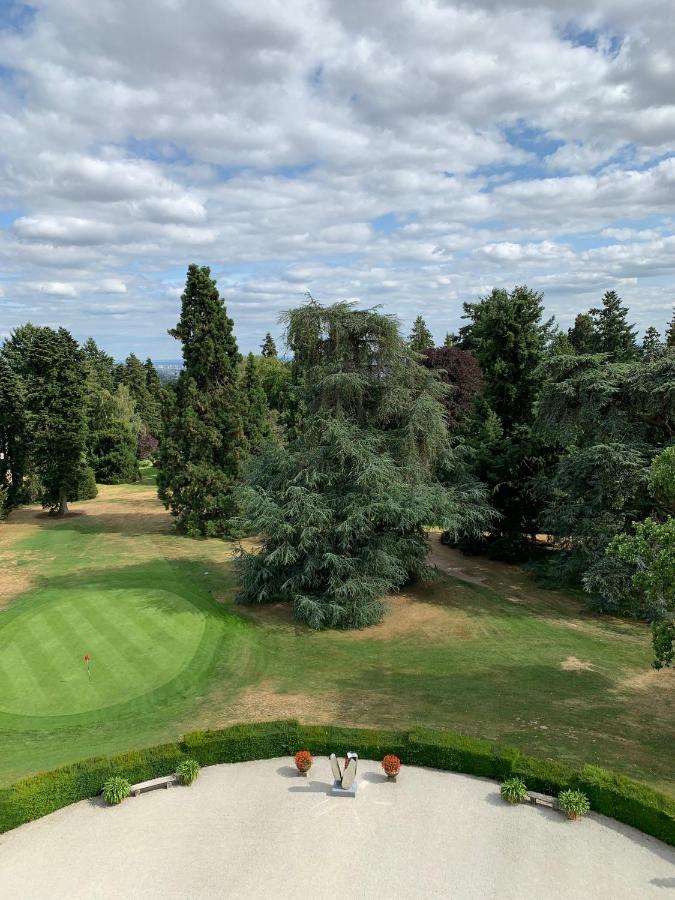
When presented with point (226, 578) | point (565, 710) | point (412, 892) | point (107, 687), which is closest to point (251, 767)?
point (412, 892)

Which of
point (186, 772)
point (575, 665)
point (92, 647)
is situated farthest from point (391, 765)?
point (92, 647)

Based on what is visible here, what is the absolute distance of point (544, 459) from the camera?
32.5 metres

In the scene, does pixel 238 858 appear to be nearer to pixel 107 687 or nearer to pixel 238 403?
pixel 107 687

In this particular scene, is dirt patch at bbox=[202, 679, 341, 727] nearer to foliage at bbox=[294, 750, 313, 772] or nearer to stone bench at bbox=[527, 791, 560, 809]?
foliage at bbox=[294, 750, 313, 772]

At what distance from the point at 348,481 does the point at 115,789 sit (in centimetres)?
1408

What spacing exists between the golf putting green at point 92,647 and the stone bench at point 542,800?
460 inches

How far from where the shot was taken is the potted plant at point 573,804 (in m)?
11.4

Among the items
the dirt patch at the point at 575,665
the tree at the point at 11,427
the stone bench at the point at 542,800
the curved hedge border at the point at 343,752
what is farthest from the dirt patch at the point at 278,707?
the tree at the point at 11,427

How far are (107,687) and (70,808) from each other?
233 inches

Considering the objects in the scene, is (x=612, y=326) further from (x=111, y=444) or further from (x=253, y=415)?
(x=111, y=444)

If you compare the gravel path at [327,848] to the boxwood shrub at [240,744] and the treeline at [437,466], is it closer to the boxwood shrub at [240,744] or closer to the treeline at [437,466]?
the boxwood shrub at [240,744]

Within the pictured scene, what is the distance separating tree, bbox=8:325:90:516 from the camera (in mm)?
42375

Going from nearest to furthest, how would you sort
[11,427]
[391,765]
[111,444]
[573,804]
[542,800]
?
[573,804]
[542,800]
[391,765]
[11,427]
[111,444]

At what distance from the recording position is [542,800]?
1199cm
